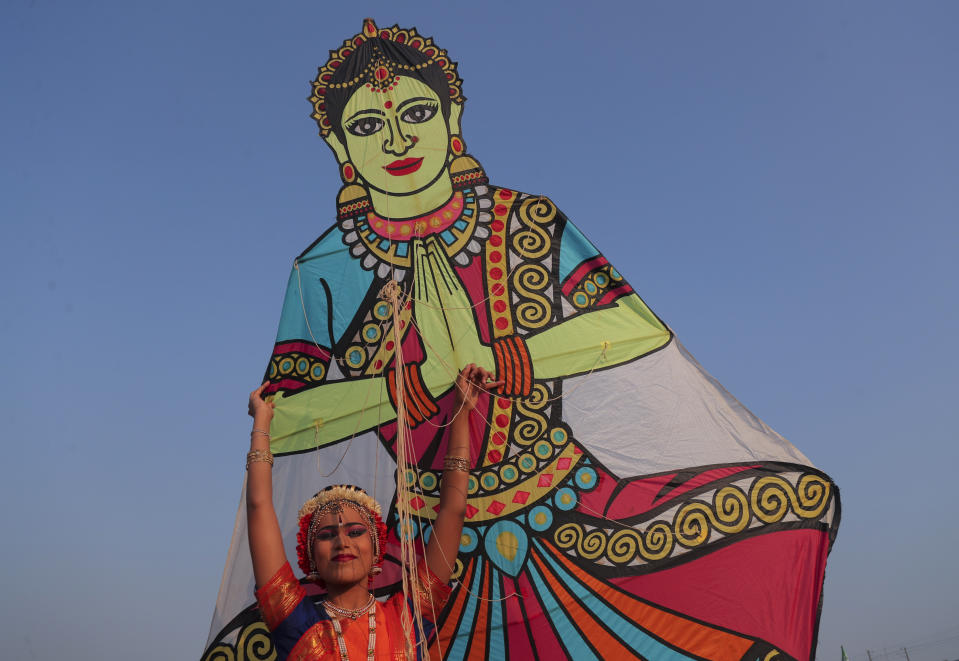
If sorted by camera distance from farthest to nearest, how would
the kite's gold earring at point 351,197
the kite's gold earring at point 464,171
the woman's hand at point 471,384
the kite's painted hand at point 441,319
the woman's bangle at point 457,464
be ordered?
the kite's gold earring at point 351,197 < the kite's gold earring at point 464,171 < the kite's painted hand at point 441,319 < the woman's hand at point 471,384 < the woman's bangle at point 457,464

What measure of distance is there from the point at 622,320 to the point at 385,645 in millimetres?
1860

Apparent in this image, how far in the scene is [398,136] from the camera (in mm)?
4445

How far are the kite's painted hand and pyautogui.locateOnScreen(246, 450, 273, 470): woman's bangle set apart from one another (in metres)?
0.99

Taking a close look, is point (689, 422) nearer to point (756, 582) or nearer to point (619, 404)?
point (619, 404)

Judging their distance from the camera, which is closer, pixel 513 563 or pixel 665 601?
pixel 665 601

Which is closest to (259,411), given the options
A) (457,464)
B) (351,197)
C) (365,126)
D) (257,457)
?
(257,457)

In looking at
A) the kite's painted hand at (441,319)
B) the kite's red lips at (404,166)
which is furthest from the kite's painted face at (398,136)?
the kite's painted hand at (441,319)

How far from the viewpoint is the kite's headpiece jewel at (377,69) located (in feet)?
14.9

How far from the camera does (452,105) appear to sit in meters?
4.47

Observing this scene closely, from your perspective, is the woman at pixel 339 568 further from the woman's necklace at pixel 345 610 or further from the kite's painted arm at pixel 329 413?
the kite's painted arm at pixel 329 413

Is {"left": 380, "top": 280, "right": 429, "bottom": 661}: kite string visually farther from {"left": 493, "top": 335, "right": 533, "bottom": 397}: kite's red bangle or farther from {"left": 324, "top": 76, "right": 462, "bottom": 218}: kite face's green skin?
{"left": 324, "top": 76, "right": 462, "bottom": 218}: kite face's green skin

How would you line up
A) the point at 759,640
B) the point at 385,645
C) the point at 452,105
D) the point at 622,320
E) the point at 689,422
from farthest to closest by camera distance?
1. the point at 452,105
2. the point at 622,320
3. the point at 689,422
4. the point at 759,640
5. the point at 385,645

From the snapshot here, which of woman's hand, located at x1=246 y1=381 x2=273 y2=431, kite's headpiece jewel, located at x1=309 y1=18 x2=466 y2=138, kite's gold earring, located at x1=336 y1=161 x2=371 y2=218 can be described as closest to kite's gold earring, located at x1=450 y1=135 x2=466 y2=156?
kite's headpiece jewel, located at x1=309 y1=18 x2=466 y2=138

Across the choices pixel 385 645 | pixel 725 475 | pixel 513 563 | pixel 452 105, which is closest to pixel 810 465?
pixel 725 475
